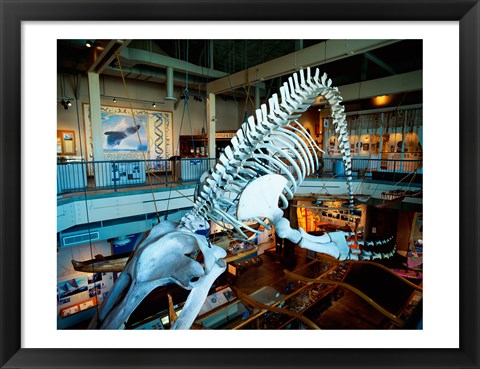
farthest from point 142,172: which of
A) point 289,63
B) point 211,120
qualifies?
point 289,63

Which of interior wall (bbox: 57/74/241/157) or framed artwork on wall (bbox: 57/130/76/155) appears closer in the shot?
framed artwork on wall (bbox: 57/130/76/155)

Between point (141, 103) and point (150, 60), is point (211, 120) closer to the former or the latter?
point (150, 60)

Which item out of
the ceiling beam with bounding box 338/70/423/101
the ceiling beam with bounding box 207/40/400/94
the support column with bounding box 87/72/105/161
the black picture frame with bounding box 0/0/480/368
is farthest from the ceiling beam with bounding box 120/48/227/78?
the black picture frame with bounding box 0/0/480/368

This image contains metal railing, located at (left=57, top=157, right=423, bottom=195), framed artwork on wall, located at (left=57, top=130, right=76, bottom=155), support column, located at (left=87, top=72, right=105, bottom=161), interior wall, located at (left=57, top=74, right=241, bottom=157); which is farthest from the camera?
interior wall, located at (left=57, top=74, right=241, bottom=157)

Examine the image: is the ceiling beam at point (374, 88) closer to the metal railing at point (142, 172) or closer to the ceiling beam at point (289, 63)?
the metal railing at point (142, 172)

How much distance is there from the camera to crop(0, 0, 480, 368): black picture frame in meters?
1.06

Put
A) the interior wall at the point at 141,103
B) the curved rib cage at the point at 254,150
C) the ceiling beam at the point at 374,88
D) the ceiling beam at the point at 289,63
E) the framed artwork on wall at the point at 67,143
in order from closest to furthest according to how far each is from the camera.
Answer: the curved rib cage at the point at 254,150, the ceiling beam at the point at 289,63, the ceiling beam at the point at 374,88, the framed artwork on wall at the point at 67,143, the interior wall at the point at 141,103

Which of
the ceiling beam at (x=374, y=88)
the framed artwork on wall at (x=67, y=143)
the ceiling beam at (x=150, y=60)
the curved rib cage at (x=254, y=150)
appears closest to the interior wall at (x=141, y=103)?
the framed artwork on wall at (x=67, y=143)


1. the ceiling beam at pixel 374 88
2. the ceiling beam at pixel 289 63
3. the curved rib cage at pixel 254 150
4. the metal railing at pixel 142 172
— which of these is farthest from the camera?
the ceiling beam at pixel 374 88

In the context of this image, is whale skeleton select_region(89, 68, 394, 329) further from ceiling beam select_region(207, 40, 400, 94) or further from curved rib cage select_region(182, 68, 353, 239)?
ceiling beam select_region(207, 40, 400, 94)
